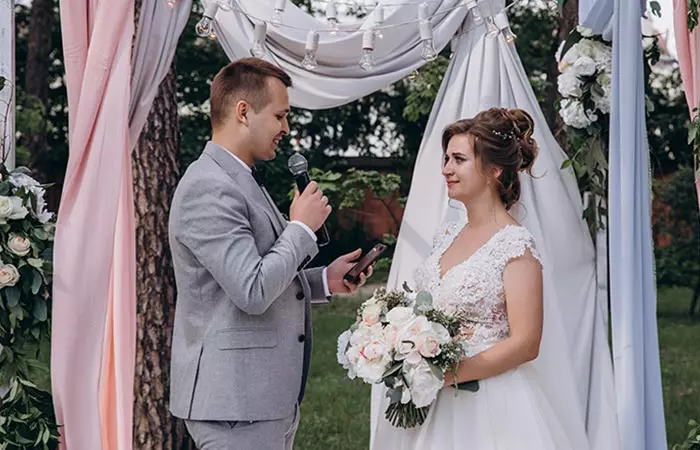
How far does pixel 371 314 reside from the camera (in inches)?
106

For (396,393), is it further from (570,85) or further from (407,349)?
(570,85)

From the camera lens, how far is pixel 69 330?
3025 mm

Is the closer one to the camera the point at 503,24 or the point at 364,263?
the point at 364,263

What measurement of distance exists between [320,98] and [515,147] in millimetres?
953

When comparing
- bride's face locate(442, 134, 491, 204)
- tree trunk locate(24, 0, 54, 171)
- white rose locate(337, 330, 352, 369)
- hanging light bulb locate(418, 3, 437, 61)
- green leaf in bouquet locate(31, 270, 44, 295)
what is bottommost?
white rose locate(337, 330, 352, 369)

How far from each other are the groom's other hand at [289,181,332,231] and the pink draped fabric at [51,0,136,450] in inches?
33.2

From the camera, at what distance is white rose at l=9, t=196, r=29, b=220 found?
9.77 feet

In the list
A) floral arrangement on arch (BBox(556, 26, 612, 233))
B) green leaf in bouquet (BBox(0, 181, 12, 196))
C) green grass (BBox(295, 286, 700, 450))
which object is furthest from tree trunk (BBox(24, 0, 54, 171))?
floral arrangement on arch (BBox(556, 26, 612, 233))

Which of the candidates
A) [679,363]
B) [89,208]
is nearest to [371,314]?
[89,208]

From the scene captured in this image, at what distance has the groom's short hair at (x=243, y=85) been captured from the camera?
260 cm

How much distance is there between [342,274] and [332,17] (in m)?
1.04

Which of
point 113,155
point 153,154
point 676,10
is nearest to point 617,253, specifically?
point 676,10

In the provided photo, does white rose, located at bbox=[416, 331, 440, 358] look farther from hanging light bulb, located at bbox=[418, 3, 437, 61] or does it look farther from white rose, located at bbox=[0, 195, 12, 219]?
white rose, located at bbox=[0, 195, 12, 219]

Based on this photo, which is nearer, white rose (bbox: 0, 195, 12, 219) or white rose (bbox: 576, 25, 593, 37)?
white rose (bbox: 0, 195, 12, 219)
